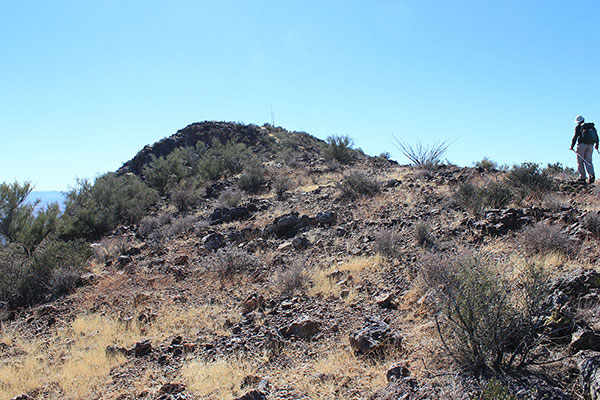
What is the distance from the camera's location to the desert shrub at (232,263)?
25.3 feet

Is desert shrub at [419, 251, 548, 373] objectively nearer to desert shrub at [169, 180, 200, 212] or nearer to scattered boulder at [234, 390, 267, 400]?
scattered boulder at [234, 390, 267, 400]

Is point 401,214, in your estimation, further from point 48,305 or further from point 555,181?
point 48,305

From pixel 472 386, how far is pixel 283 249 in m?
5.91

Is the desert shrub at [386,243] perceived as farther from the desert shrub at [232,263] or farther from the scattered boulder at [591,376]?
the scattered boulder at [591,376]

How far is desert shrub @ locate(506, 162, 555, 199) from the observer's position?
29.6 feet

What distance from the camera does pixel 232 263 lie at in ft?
25.6

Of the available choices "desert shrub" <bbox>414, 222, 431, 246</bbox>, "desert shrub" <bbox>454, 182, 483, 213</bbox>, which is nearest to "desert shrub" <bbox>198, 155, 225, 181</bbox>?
"desert shrub" <bbox>454, 182, 483, 213</bbox>

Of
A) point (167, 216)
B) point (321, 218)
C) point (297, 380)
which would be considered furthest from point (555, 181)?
point (167, 216)

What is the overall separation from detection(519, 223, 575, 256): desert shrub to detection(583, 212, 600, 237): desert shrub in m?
0.40

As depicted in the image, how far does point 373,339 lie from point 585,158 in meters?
9.43

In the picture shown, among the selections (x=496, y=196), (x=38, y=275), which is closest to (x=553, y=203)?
(x=496, y=196)

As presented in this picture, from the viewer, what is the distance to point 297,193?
1392 centimetres

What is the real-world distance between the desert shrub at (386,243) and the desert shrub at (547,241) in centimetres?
218

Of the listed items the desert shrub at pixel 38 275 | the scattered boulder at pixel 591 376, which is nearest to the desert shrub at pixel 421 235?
the scattered boulder at pixel 591 376
